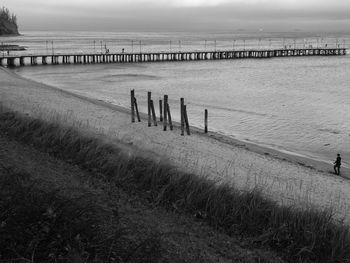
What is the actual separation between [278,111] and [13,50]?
2970 inches

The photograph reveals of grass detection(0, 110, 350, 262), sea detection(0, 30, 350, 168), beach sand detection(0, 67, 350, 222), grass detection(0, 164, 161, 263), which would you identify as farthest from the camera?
sea detection(0, 30, 350, 168)

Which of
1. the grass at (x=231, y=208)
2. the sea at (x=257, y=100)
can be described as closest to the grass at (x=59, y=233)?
the grass at (x=231, y=208)

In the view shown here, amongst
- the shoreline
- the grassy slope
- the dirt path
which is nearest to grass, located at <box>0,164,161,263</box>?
the grassy slope

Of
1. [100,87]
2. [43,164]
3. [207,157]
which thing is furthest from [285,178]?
[100,87]

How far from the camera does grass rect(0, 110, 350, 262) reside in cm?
655

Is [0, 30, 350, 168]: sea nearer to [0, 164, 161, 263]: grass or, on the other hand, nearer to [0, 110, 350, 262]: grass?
[0, 110, 350, 262]: grass

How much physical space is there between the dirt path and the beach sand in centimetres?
306

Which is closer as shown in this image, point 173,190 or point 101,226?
point 101,226

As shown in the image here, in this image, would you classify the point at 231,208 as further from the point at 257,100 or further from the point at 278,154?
the point at 257,100

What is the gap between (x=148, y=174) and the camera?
8.81 m

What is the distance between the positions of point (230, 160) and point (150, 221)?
10.7 metres

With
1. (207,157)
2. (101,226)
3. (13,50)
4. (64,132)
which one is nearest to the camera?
(101,226)

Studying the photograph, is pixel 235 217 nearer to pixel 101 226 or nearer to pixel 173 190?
pixel 173 190

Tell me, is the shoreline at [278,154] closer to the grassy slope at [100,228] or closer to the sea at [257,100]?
the sea at [257,100]
